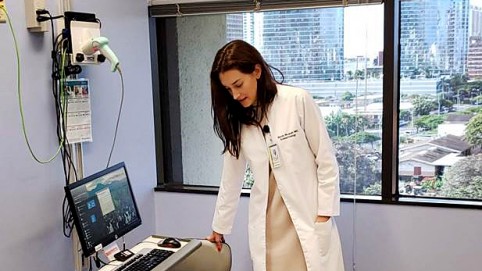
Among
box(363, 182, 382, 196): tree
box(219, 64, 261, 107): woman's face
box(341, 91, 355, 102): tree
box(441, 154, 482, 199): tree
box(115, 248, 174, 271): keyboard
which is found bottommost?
box(115, 248, 174, 271): keyboard

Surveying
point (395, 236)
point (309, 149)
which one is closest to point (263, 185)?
point (309, 149)

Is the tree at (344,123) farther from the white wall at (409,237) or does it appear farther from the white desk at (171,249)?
the white desk at (171,249)

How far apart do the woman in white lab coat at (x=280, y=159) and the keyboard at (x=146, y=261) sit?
1.20ft

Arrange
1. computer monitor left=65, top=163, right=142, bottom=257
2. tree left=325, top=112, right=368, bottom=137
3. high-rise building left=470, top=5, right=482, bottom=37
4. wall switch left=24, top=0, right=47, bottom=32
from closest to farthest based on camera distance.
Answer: computer monitor left=65, top=163, right=142, bottom=257 → wall switch left=24, top=0, right=47, bottom=32 → high-rise building left=470, top=5, right=482, bottom=37 → tree left=325, top=112, right=368, bottom=137

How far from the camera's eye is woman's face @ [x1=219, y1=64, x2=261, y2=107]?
6.42 ft

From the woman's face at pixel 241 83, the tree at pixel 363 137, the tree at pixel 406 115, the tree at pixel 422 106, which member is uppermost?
the woman's face at pixel 241 83

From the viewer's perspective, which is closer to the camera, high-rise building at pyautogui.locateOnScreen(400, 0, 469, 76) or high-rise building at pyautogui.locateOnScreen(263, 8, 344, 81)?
high-rise building at pyautogui.locateOnScreen(400, 0, 469, 76)

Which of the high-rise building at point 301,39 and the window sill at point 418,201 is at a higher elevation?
the high-rise building at point 301,39

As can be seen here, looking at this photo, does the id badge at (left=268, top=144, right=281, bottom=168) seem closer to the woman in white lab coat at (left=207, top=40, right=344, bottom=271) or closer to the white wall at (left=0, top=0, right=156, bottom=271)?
the woman in white lab coat at (left=207, top=40, right=344, bottom=271)

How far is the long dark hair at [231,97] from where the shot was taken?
196cm

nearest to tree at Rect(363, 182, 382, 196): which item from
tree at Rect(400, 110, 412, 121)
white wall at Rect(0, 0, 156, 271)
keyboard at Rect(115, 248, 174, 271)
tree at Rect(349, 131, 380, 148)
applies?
tree at Rect(349, 131, 380, 148)

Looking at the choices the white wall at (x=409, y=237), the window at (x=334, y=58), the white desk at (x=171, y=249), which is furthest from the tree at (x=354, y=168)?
the white desk at (x=171, y=249)

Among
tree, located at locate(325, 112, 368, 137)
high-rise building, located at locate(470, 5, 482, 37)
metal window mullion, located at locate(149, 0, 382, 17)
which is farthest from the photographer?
tree, located at locate(325, 112, 368, 137)

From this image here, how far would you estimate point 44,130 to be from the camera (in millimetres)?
2168
